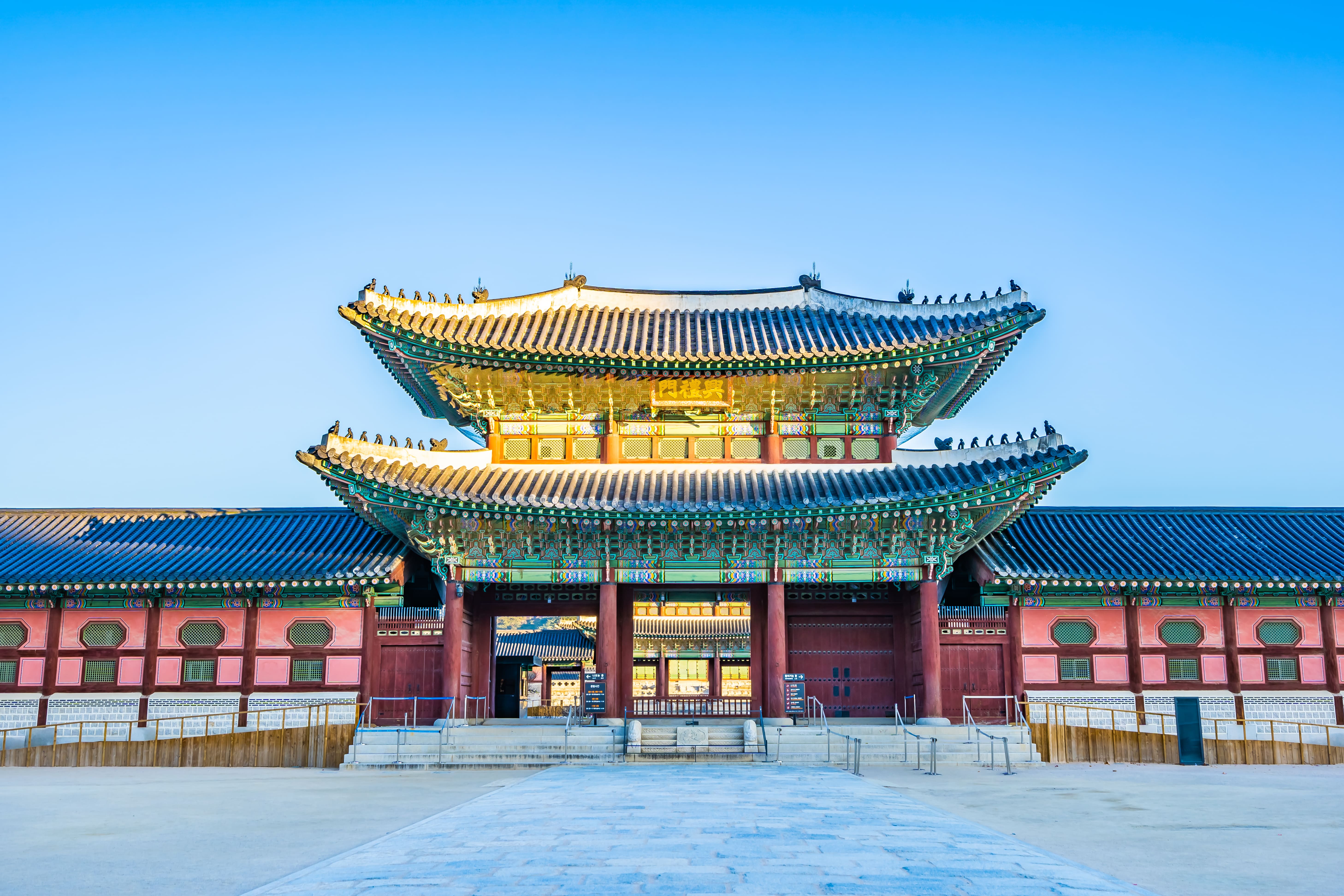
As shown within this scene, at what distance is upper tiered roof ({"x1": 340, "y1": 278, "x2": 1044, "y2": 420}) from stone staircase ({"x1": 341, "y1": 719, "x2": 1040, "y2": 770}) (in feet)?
28.2

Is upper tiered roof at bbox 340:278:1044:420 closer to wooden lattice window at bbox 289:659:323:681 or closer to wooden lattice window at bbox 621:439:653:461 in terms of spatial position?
wooden lattice window at bbox 621:439:653:461

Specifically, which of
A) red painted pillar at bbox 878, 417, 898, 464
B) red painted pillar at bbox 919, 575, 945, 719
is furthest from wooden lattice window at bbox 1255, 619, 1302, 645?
red painted pillar at bbox 878, 417, 898, 464

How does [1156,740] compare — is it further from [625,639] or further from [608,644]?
[625,639]

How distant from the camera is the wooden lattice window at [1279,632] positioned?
2752 cm

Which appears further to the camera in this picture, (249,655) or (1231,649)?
(1231,649)

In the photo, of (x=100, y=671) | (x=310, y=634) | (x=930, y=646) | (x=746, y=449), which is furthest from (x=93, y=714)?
(x=930, y=646)

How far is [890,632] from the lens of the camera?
92.2 feet

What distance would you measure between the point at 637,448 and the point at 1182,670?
48.3 feet

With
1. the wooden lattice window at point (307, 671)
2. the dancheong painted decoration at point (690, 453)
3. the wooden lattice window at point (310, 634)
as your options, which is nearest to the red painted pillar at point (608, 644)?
the dancheong painted decoration at point (690, 453)

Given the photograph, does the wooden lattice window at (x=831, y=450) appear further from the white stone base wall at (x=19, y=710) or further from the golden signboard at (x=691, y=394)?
the white stone base wall at (x=19, y=710)

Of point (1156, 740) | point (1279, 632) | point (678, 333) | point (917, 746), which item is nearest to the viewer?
point (917, 746)

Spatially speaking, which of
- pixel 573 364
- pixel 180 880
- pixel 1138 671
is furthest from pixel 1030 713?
pixel 180 880

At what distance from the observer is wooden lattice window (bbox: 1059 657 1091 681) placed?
2695 cm

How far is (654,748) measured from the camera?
23.2 metres
